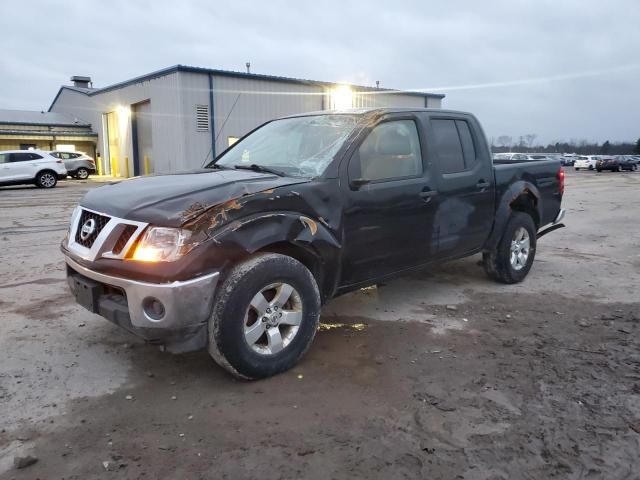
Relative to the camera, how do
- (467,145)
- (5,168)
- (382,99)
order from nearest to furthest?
1. (467,145)
2. (5,168)
3. (382,99)

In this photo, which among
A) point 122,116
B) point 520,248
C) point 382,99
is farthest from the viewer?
point 382,99

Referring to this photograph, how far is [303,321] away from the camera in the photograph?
3459 mm

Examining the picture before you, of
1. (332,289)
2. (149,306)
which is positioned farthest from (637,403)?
(149,306)

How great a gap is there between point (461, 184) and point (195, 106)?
21931 millimetres

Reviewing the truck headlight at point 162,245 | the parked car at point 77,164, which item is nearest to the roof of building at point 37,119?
the parked car at point 77,164

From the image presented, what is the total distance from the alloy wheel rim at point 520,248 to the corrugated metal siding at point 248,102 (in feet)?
68.3

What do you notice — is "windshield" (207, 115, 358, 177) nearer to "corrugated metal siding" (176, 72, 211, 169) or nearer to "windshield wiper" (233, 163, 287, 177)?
"windshield wiper" (233, 163, 287, 177)

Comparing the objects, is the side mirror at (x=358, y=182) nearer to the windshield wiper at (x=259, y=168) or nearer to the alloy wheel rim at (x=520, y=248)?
the windshield wiper at (x=259, y=168)

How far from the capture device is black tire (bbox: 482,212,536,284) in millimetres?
5430

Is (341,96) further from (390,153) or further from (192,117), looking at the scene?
(390,153)

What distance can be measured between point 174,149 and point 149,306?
23.4m

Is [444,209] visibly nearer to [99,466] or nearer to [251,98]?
[99,466]

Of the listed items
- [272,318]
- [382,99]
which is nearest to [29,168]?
[382,99]

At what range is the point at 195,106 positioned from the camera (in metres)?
24.5
